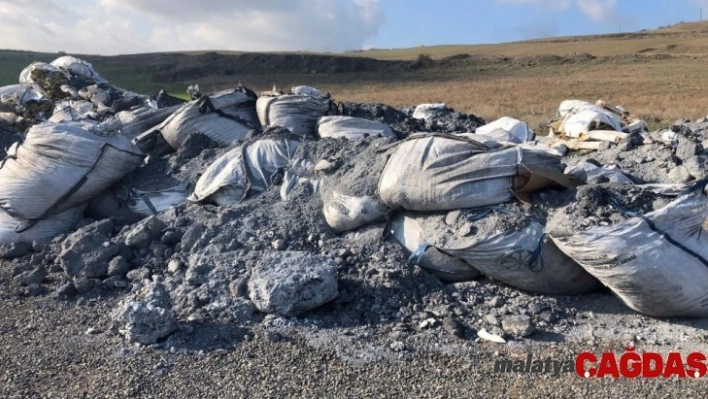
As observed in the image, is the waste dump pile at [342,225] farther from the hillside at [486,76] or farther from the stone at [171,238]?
the hillside at [486,76]

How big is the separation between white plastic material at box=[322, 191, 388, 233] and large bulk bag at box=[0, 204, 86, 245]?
2032 millimetres

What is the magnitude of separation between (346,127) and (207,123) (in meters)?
1.19

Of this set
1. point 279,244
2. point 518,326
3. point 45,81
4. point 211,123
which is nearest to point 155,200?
point 211,123

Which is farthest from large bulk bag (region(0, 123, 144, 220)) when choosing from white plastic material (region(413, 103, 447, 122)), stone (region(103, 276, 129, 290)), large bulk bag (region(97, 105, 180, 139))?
white plastic material (region(413, 103, 447, 122))

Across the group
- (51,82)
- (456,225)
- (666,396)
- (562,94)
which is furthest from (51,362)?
(562,94)

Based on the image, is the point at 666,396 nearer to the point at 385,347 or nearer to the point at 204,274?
the point at 385,347

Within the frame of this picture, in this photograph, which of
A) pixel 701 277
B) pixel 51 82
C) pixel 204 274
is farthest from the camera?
pixel 51 82

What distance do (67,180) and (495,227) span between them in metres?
2.96

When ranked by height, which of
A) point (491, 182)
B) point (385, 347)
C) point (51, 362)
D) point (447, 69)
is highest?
point (447, 69)

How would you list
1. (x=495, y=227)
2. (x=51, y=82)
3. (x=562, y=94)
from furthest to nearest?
(x=562, y=94) < (x=51, y=82) < (x=495, y=227)

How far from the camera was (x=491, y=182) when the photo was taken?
11.0ft

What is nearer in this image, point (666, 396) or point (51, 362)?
point (666, 396)

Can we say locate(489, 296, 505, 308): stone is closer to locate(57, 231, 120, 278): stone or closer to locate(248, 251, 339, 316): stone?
locate(248, 251, 339, 316): stone

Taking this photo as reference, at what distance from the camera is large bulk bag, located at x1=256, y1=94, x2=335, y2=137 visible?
5371 mm
